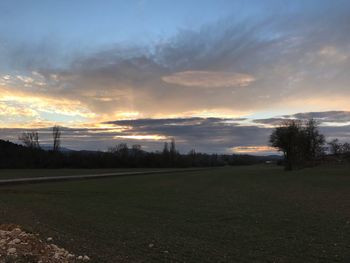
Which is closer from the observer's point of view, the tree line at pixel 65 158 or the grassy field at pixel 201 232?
the grassy field at pixel 201 232

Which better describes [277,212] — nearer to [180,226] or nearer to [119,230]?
[180,226]

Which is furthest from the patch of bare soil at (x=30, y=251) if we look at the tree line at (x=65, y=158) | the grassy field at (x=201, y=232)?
the tree line at (x=65, y=158)

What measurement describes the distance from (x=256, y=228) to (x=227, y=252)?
15.2 feet

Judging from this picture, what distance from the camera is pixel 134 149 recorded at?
19212cm

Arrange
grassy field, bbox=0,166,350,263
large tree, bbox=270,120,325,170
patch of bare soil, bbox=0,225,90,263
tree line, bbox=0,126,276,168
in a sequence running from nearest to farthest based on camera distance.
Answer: patch of bare soil, bbox=0,225,90,263
grassy field, bbox=0,166,350,263
large tree, bbox=270,120,325,170
tree line, bbox=0,126,276,168

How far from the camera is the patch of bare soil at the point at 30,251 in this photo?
9289 mm

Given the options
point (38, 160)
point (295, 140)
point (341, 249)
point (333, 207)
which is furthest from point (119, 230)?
point (38, 160)

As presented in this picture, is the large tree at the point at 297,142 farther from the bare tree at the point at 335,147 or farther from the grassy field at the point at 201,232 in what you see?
the grassy field at the point at 201,232

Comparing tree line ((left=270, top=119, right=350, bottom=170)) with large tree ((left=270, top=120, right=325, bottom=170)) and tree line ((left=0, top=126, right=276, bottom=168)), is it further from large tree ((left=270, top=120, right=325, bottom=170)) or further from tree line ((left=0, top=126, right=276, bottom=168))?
tree line ((left=0, top=126, right=276, bottom=168))

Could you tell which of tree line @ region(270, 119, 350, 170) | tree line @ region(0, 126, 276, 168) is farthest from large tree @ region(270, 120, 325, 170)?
tree line @ region(0, 126, 276, 168)

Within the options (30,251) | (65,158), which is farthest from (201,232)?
(65,158)

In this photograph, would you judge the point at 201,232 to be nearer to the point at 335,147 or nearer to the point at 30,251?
the point at 30,251

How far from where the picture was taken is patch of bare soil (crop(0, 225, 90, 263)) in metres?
9.29

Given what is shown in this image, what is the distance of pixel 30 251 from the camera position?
9992 mm
